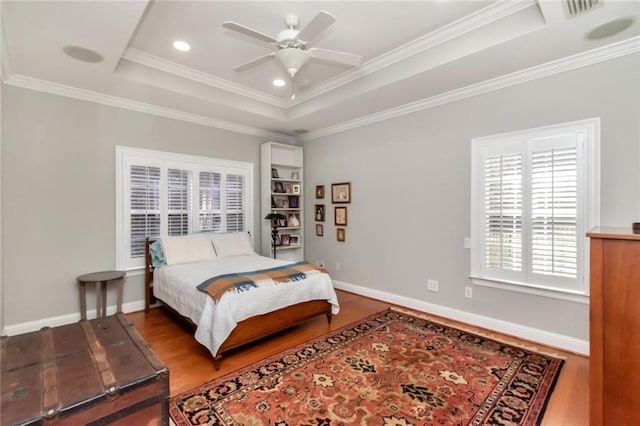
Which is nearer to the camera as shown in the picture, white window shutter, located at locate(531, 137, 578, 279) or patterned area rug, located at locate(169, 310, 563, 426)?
patterned area rug, located at locate(169, 310, 563, 426)

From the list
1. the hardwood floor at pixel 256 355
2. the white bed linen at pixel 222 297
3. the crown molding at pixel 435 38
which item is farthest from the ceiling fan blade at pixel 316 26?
the hardwood floor at pixel 256 355

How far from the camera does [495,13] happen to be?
7.90 ft

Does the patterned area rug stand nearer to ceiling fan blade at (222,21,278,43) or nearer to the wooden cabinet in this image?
the wooden cabinet

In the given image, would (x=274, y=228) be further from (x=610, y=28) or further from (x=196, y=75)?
(x=610, y=28)

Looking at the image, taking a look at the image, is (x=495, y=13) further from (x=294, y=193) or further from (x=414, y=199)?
(x=294, y=193)

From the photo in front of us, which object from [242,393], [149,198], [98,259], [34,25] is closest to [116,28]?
[34,25]

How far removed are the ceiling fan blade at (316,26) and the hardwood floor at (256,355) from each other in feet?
8.77

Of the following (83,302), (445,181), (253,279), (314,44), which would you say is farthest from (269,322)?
(314,44)

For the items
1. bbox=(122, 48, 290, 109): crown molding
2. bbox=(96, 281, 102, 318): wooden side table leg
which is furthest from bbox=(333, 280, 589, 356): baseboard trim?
bbox=(96, 281, 102, 318): wooden side table leg

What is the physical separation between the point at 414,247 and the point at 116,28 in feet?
12.2

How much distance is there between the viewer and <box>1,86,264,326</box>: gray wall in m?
3.07

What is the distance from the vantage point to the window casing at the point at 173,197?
3.74 meters

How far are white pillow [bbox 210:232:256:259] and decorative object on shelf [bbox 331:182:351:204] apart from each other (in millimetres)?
1533

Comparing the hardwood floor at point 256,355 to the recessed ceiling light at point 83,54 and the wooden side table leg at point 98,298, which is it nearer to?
the wooden side table leg at point 98,298
